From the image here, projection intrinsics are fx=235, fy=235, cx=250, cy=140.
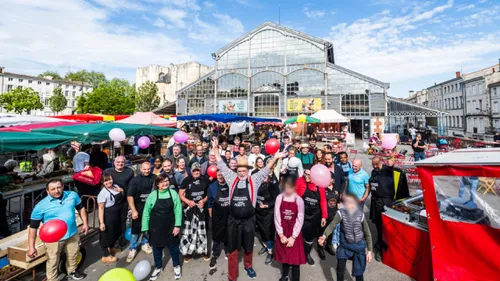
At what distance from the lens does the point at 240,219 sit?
3.73 metres

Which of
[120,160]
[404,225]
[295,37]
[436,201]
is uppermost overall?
[295,37]

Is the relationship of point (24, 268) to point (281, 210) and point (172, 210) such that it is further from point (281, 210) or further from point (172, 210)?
point (281, 210)

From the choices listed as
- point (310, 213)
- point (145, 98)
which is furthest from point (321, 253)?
point (145, 98)

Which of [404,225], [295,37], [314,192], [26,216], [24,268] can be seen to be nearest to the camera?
[24,268]

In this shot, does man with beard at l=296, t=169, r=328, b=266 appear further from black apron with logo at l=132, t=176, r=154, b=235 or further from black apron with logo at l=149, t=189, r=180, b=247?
black apron with logo at l=132, t=176, r=154, b=235

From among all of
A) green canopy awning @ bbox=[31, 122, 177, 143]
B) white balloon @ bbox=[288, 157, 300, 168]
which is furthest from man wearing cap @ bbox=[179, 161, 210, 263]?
green canopy awning @ bbox=[31, 122, 177, 143]

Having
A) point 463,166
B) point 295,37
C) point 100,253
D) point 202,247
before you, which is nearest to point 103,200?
point 100,253

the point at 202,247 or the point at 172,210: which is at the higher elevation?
the point at 172,210

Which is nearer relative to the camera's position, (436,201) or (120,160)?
(436,201)

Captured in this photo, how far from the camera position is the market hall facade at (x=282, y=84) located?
25375mm

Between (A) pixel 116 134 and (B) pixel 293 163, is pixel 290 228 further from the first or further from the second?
(A) pixel 116 134

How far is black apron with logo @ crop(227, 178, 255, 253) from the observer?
366 centimetres

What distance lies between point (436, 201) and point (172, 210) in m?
3.91

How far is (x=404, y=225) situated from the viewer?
151 inches
